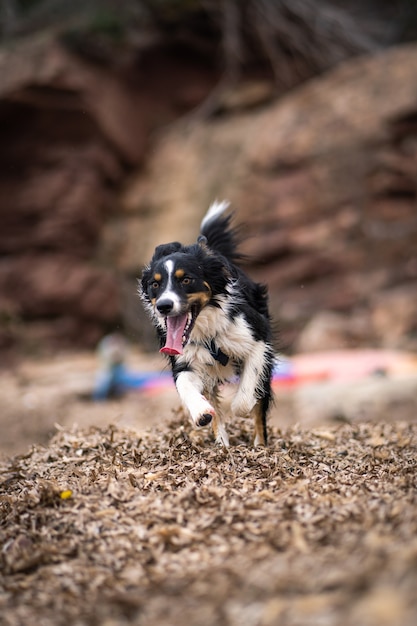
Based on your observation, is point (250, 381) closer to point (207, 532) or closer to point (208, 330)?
point (208, 330)

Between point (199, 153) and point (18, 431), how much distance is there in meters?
7.89

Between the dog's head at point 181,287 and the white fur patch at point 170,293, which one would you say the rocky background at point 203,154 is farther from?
the white fur patch at point 170,293

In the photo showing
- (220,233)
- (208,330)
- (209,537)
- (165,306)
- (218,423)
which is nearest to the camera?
(209,537)

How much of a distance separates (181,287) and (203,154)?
36.2ft

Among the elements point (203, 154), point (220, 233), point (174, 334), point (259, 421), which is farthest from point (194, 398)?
point (203, 154)

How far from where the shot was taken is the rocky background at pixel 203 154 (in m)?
12.5

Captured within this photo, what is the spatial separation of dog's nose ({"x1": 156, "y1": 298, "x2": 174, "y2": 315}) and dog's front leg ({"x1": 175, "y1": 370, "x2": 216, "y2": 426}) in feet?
1.56

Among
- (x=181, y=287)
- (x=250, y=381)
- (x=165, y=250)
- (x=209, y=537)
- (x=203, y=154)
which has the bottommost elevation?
(x=209, y=537)

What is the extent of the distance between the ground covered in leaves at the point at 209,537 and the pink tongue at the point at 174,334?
59cm

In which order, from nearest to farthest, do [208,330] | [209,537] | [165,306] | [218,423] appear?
1. [209,537]
2. [165,306]
3. [208,330]
4. [218,423]

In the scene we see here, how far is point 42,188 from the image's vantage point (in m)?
14.6

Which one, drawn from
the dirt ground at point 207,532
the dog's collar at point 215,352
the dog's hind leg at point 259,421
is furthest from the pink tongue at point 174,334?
the dog's hind leg at point 259,421

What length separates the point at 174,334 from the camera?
13.1 ft

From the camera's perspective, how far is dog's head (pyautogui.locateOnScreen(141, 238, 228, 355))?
3.92 meters
